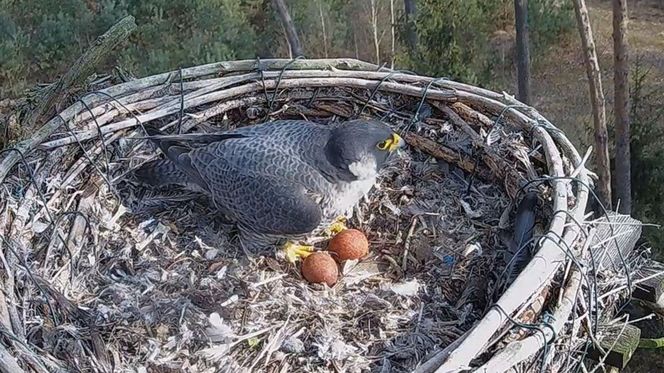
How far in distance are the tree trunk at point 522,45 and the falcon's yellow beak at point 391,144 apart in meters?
2.70

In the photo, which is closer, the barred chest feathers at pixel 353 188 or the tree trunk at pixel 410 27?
the barred chest feathers at pixel 353 188

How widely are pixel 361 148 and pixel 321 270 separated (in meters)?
0.50

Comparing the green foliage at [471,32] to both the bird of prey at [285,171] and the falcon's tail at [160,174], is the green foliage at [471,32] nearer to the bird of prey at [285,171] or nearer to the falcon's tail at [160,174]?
the bird of prey at [285,171]

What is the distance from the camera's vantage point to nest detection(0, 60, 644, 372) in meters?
2.61

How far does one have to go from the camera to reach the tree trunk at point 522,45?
5.56m

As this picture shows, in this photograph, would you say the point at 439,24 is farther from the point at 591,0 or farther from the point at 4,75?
the point at 591,0

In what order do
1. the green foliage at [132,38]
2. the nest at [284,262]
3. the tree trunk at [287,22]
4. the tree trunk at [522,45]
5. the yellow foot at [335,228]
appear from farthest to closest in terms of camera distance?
the green foliage at [132,38] < the tree trunk at [287,22] < the tree trunk at [522,45] < the yellow foot at [335,228] < the nest at [284,262]

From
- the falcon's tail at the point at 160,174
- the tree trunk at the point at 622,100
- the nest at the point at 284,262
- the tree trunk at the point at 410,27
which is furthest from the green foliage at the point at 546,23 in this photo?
the falcon's tail at the point at 160,174

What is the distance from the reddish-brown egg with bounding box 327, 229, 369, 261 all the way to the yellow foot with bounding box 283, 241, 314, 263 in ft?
0.34

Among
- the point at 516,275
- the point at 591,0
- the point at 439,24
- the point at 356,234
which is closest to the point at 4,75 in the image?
the point at 439,24

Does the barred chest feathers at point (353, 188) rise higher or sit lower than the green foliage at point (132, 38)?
higher

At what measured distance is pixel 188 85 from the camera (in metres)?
3.58

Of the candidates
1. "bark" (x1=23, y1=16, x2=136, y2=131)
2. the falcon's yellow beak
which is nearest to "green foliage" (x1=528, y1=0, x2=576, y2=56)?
the falcon's yellow beak

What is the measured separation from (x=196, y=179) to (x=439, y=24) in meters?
3.25
